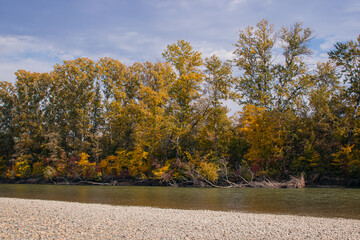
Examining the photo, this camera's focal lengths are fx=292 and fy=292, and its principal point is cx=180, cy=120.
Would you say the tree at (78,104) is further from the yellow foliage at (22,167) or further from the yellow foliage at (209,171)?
the yellow foliage at (209,171)

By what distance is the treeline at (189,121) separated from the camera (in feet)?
90.9

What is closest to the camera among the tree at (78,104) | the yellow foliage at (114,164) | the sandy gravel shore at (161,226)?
the sandy gravel shore at (161,226)

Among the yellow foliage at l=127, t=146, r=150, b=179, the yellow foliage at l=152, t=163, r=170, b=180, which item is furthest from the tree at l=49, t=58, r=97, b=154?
the yellow foliage at l=152, t=163, r=170, b=180

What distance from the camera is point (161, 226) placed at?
902 cm

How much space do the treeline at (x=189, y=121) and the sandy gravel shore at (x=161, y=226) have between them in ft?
55.0

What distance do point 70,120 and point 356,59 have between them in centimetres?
3360

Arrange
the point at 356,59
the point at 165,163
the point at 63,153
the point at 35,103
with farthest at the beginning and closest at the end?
the point at 35,103
the point at 63,153
the point at 165,163
the point at 356,59

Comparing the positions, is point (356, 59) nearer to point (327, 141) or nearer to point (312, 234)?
point (327, 141)

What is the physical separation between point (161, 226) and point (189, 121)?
957 inches

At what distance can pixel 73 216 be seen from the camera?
10344mm

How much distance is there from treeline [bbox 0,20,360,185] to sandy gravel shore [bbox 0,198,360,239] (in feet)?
55.0

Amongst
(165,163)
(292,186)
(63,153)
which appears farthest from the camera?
(63,153)

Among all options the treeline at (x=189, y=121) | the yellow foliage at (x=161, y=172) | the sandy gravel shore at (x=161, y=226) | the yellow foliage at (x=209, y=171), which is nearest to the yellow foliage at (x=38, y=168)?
the treeline at (x=189, y=121)

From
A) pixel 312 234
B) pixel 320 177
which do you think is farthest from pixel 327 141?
pixel 312 234
